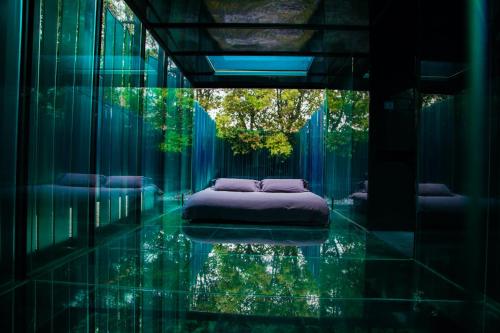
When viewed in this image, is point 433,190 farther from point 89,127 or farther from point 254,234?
point 89,127

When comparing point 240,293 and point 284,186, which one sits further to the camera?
point 284,186

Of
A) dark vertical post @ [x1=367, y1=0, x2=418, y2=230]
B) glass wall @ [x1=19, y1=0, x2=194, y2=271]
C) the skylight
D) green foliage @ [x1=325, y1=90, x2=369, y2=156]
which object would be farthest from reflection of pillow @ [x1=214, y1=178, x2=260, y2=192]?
dark vertical post @ [x1=367, y1=0, x2=418, y2=230]

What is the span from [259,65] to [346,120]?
199 centimetres

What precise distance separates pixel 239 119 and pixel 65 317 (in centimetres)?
961

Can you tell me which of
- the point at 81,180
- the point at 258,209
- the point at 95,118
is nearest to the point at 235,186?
the point at 258,209

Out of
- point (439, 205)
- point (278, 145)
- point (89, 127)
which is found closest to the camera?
point (439, 205)

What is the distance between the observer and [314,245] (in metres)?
3.87

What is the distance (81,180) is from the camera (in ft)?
10.6

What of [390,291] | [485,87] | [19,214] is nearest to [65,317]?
[19,214]

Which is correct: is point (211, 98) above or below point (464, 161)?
above

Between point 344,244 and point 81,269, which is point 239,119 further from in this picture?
point 81,269

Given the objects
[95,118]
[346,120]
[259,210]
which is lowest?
[259,210]

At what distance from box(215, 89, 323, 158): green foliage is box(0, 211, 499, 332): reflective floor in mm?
5085

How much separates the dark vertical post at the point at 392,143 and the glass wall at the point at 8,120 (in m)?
3.90
